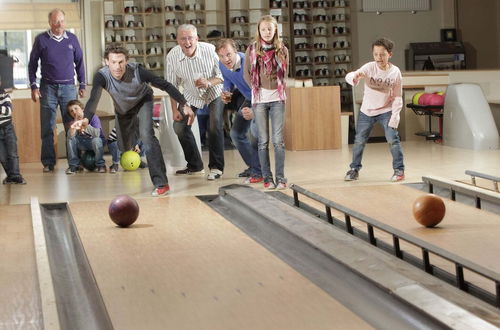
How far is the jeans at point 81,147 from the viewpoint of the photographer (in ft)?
31.8

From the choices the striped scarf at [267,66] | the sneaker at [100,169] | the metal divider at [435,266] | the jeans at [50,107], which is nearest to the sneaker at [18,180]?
the sneaker at [100,169]

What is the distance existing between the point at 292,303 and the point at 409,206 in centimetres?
273

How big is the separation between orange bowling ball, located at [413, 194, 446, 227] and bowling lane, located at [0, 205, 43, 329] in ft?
7.44

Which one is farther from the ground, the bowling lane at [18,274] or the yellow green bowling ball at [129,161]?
the yellow green bowling ball at [129,161]

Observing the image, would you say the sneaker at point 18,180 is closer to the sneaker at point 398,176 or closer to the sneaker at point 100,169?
the sneaker at point 100,169

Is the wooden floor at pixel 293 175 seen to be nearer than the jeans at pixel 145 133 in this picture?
No

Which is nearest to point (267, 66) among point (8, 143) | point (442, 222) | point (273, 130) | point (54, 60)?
point (273, 130)

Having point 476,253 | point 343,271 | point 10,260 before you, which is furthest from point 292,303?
point 10,260

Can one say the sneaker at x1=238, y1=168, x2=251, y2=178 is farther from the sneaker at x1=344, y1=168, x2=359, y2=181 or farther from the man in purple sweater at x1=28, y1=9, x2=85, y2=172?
the man in purple sweater at x1=28, y1=9, x2=85, y2=172

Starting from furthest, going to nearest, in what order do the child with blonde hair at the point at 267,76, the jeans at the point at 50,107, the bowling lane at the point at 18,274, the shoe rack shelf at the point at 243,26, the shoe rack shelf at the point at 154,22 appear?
the shoe rack shelf at the point at 243,26 → the shoe rack shelf at the point at 154,22 → the jeans at the point at 50,107 → the child with blonde hair at the point at 267,76 → the bowling lane at the point at 18,274

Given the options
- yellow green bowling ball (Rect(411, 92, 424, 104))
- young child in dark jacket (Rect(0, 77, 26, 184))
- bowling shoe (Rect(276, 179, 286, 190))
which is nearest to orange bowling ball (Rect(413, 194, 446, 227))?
bowling shoe (Rect(276, 179, 286, 190))

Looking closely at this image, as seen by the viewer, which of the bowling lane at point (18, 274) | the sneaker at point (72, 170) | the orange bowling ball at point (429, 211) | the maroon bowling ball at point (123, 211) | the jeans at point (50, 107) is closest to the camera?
the bowling lane at point (18, 274)

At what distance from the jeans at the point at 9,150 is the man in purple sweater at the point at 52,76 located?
115 cm

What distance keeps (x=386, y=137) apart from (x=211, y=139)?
1678 mm
